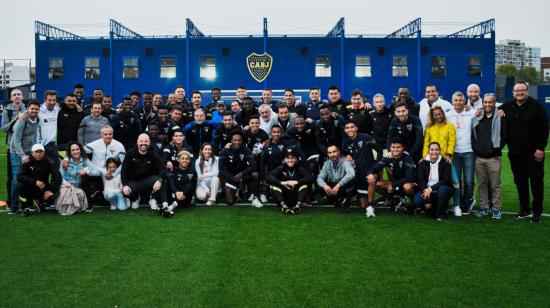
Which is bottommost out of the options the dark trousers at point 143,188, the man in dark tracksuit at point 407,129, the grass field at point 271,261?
the grass field at point 271,261

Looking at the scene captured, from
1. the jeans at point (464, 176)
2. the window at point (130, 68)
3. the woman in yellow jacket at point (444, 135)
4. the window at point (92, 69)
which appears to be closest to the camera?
the woman in yellow jacket at point (444, 135)

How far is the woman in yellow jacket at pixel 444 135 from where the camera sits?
753cm

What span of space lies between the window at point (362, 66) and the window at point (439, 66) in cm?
376

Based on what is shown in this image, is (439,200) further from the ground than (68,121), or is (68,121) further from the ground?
(68,121)

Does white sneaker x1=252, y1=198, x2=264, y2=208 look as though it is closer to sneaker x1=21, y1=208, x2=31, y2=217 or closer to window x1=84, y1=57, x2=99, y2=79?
sneaker x1=21, y1=208, x2=31, y2=217

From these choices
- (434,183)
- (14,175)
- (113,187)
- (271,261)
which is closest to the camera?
(271,261)

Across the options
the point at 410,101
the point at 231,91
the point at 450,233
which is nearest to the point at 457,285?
the point at 450,233

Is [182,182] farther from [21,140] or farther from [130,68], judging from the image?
[130,68]

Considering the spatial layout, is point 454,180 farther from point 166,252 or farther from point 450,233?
point 166,252

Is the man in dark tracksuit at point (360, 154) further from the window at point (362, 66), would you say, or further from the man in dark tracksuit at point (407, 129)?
the window at point (362, 66)

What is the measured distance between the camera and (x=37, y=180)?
25.7ft

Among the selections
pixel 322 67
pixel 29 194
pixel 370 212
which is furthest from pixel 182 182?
pixel 322 67

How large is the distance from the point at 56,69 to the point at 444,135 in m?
26.7

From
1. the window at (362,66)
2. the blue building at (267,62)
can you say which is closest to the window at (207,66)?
the blue building at (267,62)
